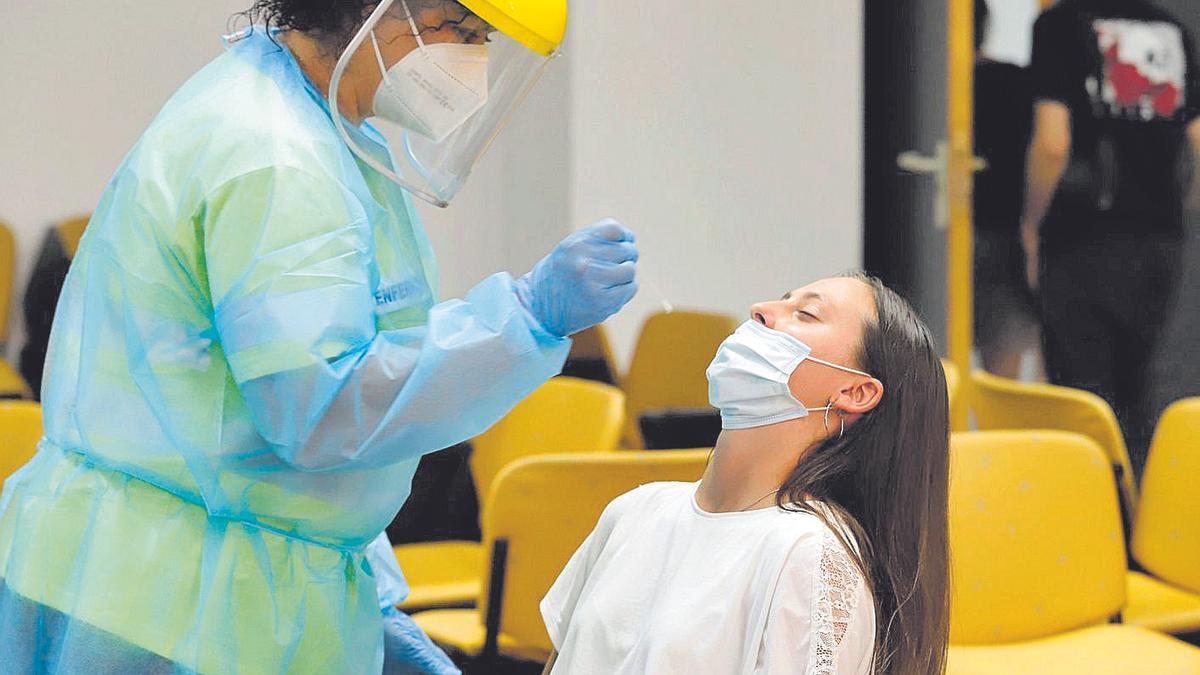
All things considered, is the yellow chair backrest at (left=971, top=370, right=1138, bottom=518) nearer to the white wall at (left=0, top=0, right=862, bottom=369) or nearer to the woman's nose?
the white wall at (left=0, top=0, right=862, bottom=369)

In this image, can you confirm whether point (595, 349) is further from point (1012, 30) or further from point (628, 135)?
point (1012, 30)

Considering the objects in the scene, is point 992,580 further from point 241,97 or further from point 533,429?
point 241,97

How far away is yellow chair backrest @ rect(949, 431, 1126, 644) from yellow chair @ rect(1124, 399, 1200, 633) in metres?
0.26

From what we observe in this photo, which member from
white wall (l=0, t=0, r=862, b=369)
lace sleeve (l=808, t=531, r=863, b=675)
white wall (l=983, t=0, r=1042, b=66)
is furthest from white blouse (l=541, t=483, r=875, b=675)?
white wall (l=983, t=0, r=1042, b=66)

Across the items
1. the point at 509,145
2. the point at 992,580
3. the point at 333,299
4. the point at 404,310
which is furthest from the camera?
the point at 509,145

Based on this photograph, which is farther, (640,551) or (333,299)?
(640,551)

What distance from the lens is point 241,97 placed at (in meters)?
1.23

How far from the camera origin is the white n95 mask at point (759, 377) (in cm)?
134

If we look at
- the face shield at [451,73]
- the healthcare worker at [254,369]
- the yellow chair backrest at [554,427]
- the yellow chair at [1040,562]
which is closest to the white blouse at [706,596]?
the healthcare worker at [254,369]

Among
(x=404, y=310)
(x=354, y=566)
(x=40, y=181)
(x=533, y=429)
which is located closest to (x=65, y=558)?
(x=354, y=566)

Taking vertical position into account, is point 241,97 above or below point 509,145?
above

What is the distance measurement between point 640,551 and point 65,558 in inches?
22.2

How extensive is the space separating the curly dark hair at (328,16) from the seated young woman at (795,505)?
49cm

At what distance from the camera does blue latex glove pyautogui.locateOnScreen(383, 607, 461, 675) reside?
4.83 feet
